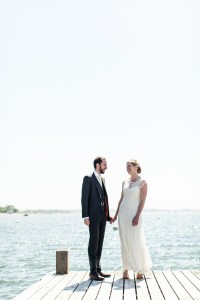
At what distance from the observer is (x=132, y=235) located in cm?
884

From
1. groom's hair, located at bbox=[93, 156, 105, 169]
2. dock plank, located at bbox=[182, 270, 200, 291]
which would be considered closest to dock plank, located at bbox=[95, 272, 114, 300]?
dock plank, located at bbox=[182, 270, 200, 291]

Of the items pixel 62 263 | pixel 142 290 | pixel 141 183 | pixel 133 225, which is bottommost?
pixel 142 290

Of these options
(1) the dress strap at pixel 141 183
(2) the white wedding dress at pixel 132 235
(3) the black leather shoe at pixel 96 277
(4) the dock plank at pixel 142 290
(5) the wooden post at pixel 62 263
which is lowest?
(4) the dock plank at pixel 142 290

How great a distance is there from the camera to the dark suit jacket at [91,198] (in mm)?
8703

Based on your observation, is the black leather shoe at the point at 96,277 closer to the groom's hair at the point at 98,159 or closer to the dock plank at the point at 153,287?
the dock plank at the point at 153,287

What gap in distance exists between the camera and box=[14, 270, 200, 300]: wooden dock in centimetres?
717

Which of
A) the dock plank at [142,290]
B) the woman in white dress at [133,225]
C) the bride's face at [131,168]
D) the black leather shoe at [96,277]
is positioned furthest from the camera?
the bride's face at [131,168]

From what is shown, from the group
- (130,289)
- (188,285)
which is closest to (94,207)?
(130,289)

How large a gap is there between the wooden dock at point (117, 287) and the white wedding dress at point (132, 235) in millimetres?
320

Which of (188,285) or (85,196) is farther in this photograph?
(85,196)

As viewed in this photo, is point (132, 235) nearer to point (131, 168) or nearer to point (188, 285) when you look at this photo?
point (131, 168)

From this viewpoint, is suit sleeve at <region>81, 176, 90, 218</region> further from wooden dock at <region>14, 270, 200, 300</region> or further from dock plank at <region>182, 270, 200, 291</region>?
dock plank at <region>182, 270, 200, 291</region>

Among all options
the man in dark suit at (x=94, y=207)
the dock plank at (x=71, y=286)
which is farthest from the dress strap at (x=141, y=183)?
the dock plank at (x=71, y=286)

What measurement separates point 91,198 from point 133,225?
3.14 ft
